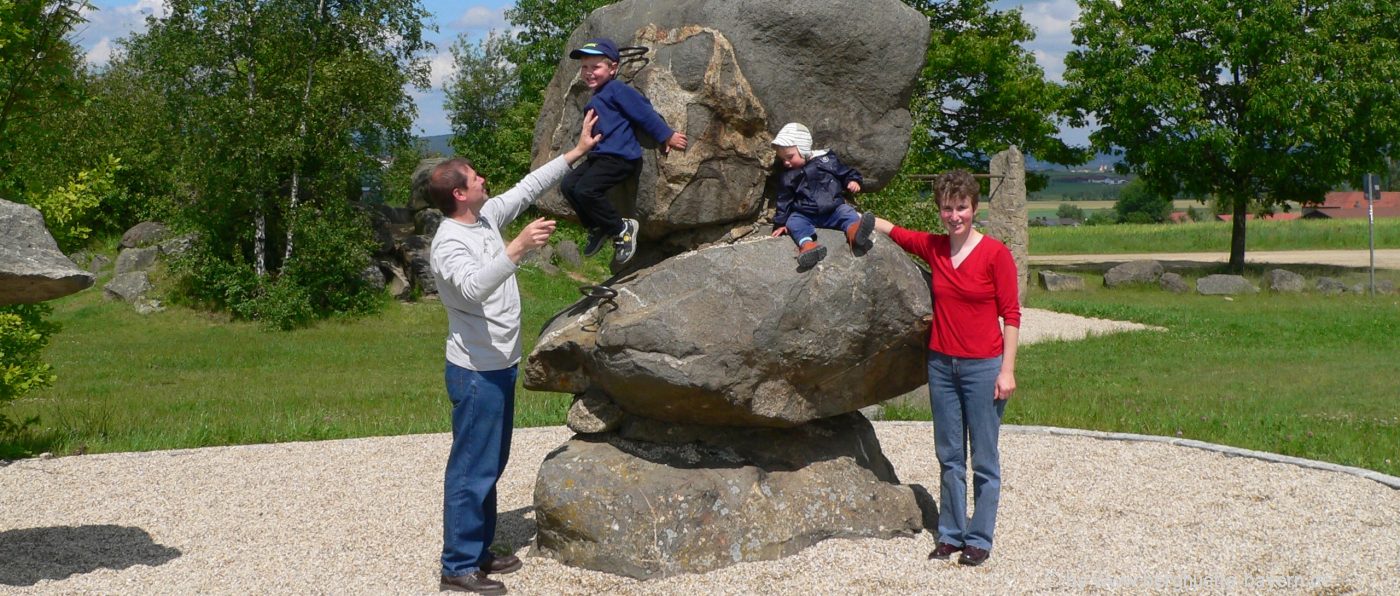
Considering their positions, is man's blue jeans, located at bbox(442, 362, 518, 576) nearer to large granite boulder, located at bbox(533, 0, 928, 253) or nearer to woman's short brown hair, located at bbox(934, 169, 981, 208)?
large granite boulder, located at bbox(533, 0, 928, 253)

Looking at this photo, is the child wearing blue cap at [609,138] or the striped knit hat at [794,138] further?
the striped knit hat at [794,138]

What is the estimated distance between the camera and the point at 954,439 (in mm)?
6609

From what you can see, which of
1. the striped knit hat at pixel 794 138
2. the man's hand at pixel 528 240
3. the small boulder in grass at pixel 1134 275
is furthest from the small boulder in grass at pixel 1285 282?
the man's hand at pixel 528 240

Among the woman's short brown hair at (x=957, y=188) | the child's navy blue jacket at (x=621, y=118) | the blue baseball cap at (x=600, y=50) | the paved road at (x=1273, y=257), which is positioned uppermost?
the blue baseball cap at (x=600, y=50)

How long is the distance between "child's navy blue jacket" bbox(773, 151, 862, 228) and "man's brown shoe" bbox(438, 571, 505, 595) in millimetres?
2484

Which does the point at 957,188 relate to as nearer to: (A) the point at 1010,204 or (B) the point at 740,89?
(B) the point at 740,89

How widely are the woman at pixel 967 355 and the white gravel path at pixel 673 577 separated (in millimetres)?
300

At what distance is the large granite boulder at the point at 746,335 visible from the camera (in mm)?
6309

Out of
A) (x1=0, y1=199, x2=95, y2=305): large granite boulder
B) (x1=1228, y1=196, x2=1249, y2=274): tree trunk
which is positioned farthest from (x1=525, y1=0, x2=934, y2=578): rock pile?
(x1=1228, y1=196, x2=1249, y2=274): tree trunk

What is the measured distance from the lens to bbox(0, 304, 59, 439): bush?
9898 mm

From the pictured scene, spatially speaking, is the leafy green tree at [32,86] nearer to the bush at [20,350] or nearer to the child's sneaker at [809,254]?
the bush at [20,350]

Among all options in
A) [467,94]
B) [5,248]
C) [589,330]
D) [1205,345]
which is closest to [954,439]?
[589,330]

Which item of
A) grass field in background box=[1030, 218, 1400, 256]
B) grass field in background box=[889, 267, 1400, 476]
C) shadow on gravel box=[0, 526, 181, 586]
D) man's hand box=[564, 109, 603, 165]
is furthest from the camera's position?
grass field in background box=[1030, 218, 1400, 256]

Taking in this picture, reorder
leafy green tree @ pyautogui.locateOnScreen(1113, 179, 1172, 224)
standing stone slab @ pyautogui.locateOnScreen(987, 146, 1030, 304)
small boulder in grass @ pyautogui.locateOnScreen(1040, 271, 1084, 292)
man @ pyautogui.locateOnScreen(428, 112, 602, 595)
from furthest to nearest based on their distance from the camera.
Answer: leafy green tree @ pyautogui.locateOnScreen(1113, 179, 1172, 224) → small boulder in grass @ pyautogui.locateOnScreen(1040, 271, 1084, 292) → standing stone slab @ pyautogui.locateOnScreen(987, 146, 1030, 304) → man @ pyautogui.locateOnScreen(428, 112, 602, 595)
